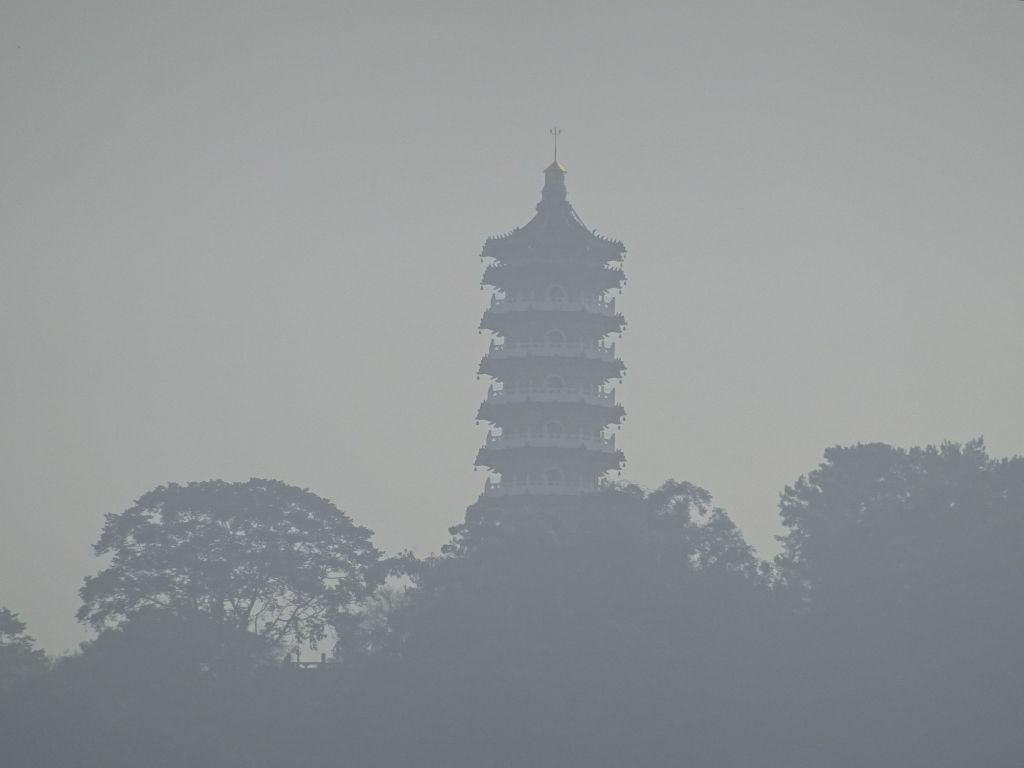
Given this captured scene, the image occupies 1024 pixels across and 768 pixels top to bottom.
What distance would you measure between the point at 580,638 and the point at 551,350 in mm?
23521

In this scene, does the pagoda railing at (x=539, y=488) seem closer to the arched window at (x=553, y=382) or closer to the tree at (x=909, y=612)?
the arched window at (x=553, y=382)

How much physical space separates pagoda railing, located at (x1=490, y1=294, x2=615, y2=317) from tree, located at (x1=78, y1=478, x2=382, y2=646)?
16094mm

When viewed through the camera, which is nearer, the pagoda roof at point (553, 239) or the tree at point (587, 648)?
the tree at point (587, 648)

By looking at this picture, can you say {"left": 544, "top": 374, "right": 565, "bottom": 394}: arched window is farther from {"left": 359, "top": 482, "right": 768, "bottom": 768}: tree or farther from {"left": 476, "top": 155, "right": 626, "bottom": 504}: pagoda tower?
{"left": 359, "top": 482, "right": 768, "bottom": 768}: tree

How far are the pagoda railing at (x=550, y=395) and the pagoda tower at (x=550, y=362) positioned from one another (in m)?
0.05

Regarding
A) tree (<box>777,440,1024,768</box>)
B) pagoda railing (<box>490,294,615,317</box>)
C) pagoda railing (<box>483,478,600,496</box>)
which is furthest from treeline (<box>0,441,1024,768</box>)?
pagoda railing (<box>490,294,615,317</box>)

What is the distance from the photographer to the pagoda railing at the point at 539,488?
93.3m

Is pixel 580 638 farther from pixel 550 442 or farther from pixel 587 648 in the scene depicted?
pixel 550 442

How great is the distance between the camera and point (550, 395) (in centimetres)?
9488

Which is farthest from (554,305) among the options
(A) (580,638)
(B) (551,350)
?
(A) (580,638)

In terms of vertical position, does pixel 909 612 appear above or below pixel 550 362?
below

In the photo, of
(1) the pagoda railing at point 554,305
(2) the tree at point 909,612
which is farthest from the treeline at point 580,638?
(1) the pagoda railing at point 554,305

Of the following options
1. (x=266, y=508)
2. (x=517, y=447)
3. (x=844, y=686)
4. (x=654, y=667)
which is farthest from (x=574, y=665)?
(x=517, y=447)

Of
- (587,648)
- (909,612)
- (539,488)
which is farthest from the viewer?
(539,488)
